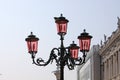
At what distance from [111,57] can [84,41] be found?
5169cm

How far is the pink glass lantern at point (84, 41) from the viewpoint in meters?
18.9

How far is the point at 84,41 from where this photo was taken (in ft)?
61.9

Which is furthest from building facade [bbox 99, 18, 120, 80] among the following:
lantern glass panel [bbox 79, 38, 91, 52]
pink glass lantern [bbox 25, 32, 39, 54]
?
pink glass lantern [bbox 25, 32, 39, 54]

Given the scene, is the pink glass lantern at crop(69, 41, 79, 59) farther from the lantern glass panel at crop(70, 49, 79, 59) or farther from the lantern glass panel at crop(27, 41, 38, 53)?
the lantern glass panel at crop(27, 41, 38, 53)

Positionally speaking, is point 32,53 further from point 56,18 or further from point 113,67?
point 113,67

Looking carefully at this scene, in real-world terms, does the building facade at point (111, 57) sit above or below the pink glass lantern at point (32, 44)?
above

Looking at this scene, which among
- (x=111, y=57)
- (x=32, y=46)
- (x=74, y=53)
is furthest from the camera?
(x=111, y=57)

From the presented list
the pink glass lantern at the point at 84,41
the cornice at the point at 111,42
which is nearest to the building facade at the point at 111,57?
the cornice at the point at 111,42

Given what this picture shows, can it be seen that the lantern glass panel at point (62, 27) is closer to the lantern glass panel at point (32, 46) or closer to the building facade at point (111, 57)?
the lantern glass panel at point (32, 46)

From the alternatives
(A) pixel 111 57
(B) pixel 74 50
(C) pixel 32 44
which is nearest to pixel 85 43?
(B) pixel 74 50

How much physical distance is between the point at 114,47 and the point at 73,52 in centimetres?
4750

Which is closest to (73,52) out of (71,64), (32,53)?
(71,64)

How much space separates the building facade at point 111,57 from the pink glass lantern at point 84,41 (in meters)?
41.9

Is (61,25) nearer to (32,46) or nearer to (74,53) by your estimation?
(32,46)
